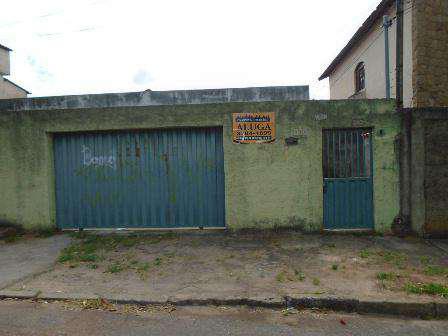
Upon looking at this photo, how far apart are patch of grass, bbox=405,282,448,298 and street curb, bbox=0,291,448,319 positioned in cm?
26

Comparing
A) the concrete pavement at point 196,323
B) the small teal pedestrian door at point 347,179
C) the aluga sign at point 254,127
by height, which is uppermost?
the aluga sign at point 254,127

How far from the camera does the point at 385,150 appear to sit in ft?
21.0

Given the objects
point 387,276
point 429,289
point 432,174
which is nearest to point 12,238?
point 387,276

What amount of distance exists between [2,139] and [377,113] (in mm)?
7838

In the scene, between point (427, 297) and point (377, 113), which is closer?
point (427, 297)

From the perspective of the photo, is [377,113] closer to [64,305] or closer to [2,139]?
[64,305]

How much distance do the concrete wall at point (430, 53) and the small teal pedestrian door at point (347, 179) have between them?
3.45 metres

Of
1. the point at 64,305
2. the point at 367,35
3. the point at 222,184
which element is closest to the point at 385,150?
the point at 222,184

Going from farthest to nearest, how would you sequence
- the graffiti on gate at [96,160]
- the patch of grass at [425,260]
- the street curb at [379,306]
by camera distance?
the graffiti on gate at [96,160] < the patch of grass at [425,260] < the street curb at [379,306]

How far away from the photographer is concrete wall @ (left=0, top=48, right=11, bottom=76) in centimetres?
2000

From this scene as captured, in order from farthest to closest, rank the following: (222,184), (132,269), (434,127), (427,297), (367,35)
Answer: (367,35) → (222,184) → (434,127) → (132,269) → (427,297)

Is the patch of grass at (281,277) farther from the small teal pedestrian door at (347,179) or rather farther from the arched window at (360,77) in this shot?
the arched window at (360,77)

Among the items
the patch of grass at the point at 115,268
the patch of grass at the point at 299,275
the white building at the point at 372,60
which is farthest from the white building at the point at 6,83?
the patch of grass at the point at 299,275

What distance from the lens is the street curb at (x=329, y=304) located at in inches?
139
